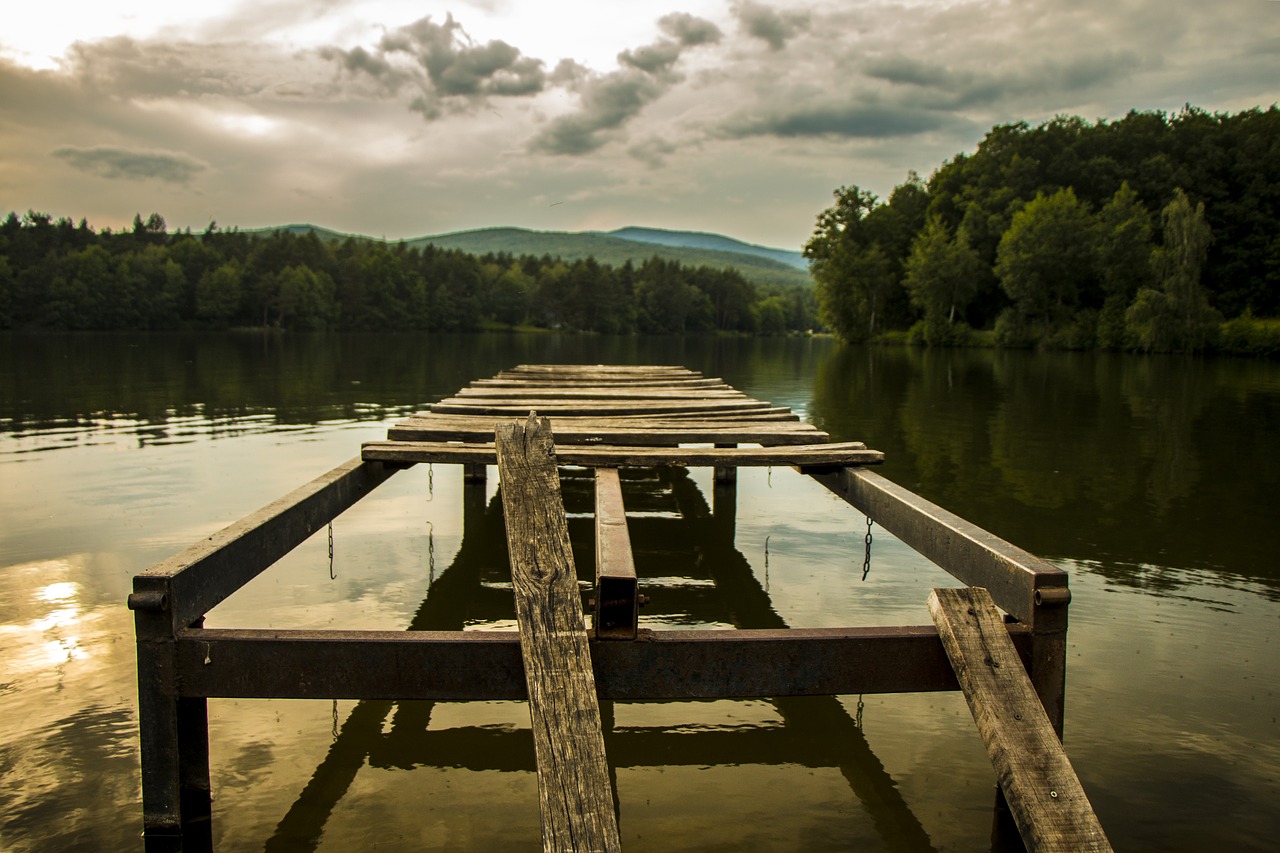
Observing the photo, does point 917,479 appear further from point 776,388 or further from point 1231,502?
point 776,388

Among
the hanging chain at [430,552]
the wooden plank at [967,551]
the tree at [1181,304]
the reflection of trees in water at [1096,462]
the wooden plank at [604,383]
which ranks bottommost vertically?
the hanging chain at [430,552]

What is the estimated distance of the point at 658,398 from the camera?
1003cm

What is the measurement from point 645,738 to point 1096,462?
1095cm

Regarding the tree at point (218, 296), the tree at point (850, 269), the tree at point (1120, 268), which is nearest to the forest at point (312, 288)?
the tree at point (218, 296)

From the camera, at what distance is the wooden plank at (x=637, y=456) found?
5.71 m

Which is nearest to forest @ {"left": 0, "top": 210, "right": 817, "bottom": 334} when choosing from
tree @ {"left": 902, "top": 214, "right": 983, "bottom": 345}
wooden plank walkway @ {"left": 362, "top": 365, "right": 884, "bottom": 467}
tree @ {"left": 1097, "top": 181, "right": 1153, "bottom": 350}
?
tree @ {"left": 902, "top": 214, "right": 983, "bottom": 345}

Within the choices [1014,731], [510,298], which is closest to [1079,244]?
[1014,731]

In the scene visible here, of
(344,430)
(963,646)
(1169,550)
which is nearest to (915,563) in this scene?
(1169,550)

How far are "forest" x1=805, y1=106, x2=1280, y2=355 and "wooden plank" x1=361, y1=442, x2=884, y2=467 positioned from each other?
6090cm

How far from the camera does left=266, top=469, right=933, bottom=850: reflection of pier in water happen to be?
374 cm

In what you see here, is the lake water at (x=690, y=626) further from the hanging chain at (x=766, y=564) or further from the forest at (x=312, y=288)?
the forest at (x=312, y=288)

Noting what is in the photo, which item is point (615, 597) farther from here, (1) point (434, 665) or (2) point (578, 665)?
(1) point (434, 665)

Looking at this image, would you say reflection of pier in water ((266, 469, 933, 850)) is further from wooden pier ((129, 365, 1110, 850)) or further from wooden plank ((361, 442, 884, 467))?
wooden plank ((361, 442, 884, 467))

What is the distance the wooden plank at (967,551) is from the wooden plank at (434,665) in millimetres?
961
